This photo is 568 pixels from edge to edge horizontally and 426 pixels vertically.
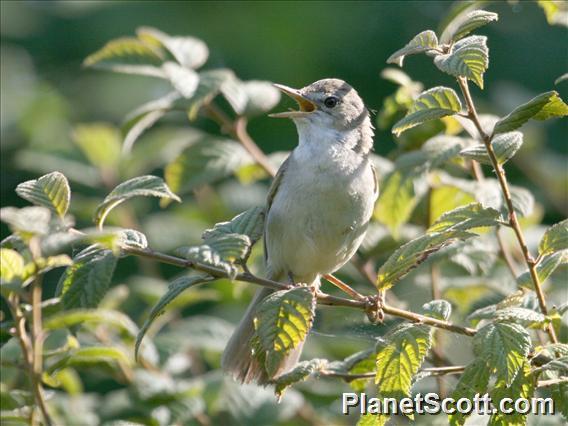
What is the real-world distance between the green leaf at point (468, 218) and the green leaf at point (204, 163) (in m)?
1.24

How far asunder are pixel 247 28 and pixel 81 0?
1.19m

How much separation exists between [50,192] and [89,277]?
0.67ft

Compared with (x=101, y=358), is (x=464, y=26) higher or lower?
higher

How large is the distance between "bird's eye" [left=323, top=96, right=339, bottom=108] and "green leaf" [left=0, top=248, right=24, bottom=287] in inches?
69.2

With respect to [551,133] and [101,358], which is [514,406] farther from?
[551,133]

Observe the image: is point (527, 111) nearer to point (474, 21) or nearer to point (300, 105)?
point (474, 21)

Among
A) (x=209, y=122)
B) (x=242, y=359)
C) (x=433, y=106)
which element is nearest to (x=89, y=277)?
(x=433, y=106)

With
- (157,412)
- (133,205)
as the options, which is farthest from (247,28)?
(157,412)

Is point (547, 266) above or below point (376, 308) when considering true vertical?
above

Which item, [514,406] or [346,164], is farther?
[346,164]

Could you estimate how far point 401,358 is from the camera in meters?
2.21

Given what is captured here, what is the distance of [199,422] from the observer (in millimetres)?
3342

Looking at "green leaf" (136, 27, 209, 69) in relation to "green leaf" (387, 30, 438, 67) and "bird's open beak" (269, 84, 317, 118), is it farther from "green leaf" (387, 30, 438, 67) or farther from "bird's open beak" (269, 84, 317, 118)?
"green leaf" (387, 30, 438, 67)

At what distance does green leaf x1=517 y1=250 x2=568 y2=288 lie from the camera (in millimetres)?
2342
